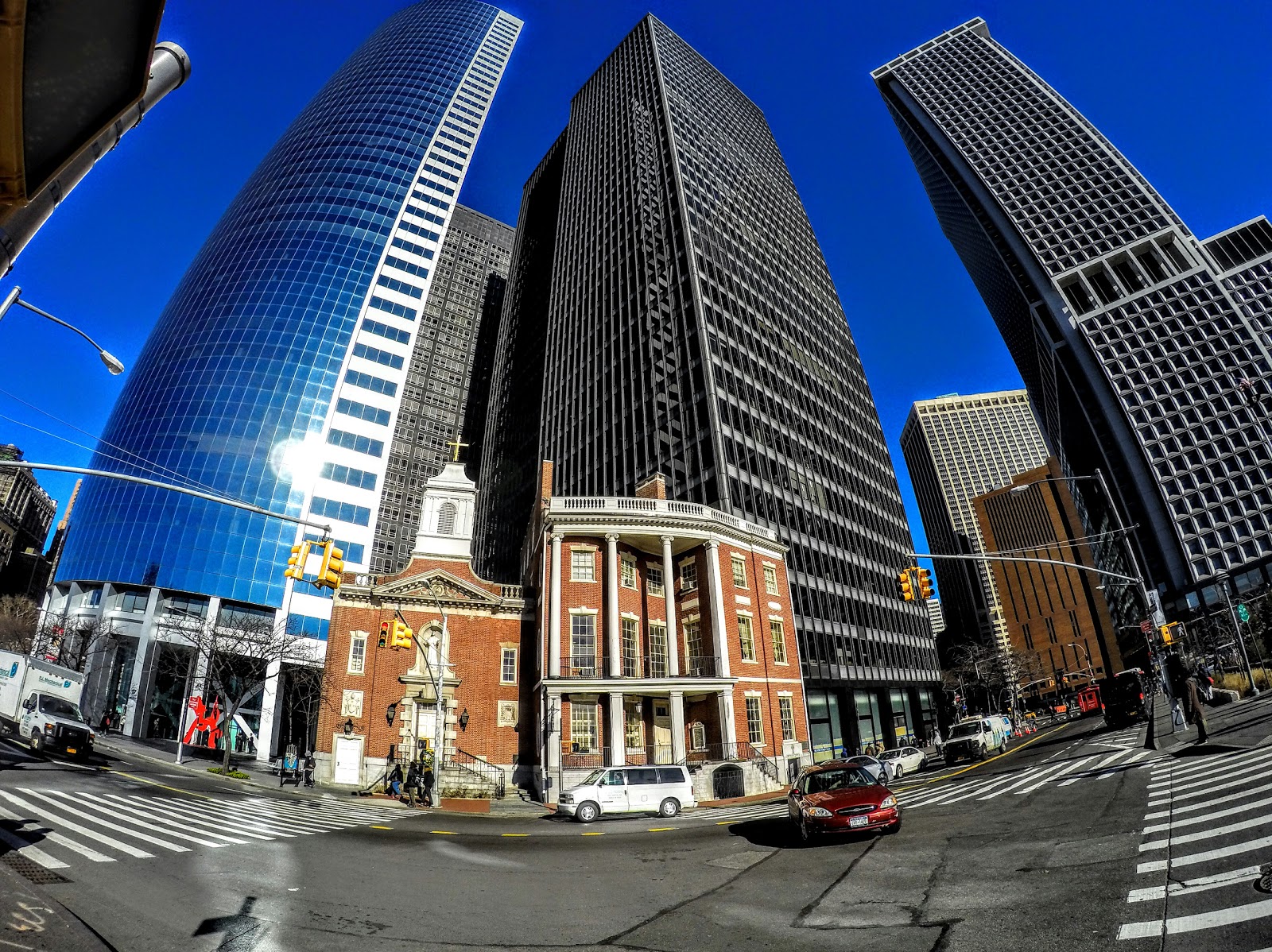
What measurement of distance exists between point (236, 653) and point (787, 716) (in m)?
40.6

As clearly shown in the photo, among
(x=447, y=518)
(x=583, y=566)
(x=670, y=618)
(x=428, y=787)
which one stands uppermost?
(x=447, y=518)

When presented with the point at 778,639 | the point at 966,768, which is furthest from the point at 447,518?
the point at 966,768

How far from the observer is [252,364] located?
73.2 m

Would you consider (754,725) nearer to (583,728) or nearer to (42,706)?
(583,728)

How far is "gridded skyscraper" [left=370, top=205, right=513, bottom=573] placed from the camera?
94875mm

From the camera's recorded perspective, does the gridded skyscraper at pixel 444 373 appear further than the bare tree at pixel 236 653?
Yes

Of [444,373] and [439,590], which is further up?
[444,373]

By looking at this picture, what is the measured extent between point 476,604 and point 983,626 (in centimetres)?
20562

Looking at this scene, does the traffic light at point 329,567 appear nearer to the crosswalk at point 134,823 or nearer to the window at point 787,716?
the crosswalk at point 134,823

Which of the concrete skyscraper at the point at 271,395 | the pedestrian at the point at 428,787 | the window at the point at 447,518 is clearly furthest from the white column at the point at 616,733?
the concrete skyscraper at the point at 271,395

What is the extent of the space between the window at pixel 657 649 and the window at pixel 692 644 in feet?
4.44

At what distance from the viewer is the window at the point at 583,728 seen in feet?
105

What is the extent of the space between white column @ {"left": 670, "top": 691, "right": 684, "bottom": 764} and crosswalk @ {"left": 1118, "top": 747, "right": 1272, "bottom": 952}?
21631 millimetres

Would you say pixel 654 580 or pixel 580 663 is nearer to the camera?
pixel 580 663
